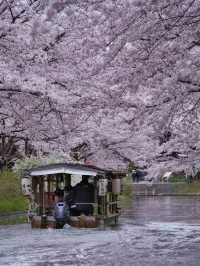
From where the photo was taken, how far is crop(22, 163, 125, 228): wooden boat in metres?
21.8

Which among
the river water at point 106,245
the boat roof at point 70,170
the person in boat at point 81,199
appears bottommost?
the river water at point 106,245

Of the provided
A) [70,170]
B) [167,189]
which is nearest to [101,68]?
[70,170]

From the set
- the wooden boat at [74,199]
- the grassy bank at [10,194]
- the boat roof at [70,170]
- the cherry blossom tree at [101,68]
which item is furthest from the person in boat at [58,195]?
the grassy bank at [10,194]

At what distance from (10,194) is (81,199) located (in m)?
10.9

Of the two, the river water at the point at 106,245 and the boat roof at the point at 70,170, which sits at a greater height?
the boat roof at the point at 70,170

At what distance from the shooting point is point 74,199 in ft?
74.5

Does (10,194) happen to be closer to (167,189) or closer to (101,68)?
(101,68)

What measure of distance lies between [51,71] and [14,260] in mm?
7314

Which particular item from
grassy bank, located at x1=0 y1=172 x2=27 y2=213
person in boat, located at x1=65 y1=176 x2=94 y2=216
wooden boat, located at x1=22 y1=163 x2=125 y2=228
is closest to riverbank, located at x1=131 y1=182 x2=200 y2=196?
grassy bank, located at x1=0 y1=172 x2=27 y2=213

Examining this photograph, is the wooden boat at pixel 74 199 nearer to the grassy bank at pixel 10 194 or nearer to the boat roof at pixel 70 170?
the boat roof at pixel 70 170

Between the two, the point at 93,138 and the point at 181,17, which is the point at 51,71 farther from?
the point at 93,138

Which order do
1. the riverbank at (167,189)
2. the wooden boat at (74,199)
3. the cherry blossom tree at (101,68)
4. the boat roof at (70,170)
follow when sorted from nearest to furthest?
the cherry blossom tree at (101,68) < the wooden boat at (74,199) < the boat roof at (70,170) < the riverbank at (167,189)

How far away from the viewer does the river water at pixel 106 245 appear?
46.4ft

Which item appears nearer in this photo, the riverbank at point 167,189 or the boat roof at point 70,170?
the boat roof at point 70,170
